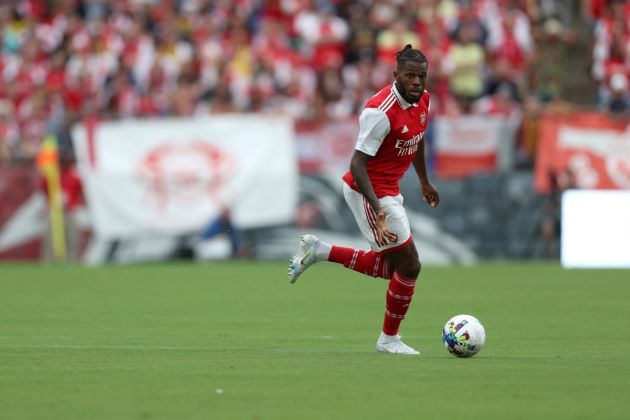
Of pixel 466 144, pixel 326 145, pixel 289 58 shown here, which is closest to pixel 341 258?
pixel 466 144

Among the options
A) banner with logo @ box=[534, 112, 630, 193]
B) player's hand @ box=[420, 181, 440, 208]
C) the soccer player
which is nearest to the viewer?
the soccer player

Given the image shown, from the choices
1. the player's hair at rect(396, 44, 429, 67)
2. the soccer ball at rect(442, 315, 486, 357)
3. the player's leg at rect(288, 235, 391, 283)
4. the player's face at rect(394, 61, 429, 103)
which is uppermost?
the player's hair at rect(396, 44, 429, 67)

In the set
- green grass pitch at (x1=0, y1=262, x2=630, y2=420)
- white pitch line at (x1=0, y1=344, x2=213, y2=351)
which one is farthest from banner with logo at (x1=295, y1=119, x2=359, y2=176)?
white pitch line at (x1=0, y1=344, x2=213, y2=351)

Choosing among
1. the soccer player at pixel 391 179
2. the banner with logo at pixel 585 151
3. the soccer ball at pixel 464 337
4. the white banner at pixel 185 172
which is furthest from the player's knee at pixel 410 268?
the white banner at pixel 185 172

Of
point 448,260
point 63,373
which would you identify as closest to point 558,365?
point 63,373

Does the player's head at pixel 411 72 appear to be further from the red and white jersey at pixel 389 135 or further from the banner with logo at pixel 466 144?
the banner with logo at pixel 466 144

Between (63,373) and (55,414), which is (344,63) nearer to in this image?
(63,373)

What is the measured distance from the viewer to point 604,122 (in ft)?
79.8

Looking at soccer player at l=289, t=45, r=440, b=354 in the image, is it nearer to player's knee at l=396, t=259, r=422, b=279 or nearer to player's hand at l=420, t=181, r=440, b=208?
player's knee at l=396, t=259, r=422, b=279

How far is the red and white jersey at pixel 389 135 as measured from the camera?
35.1 ft

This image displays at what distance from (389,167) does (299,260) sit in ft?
4.14

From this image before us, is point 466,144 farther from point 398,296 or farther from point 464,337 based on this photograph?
point 464,337

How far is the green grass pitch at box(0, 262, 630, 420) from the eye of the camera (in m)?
7.81

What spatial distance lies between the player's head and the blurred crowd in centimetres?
1427
